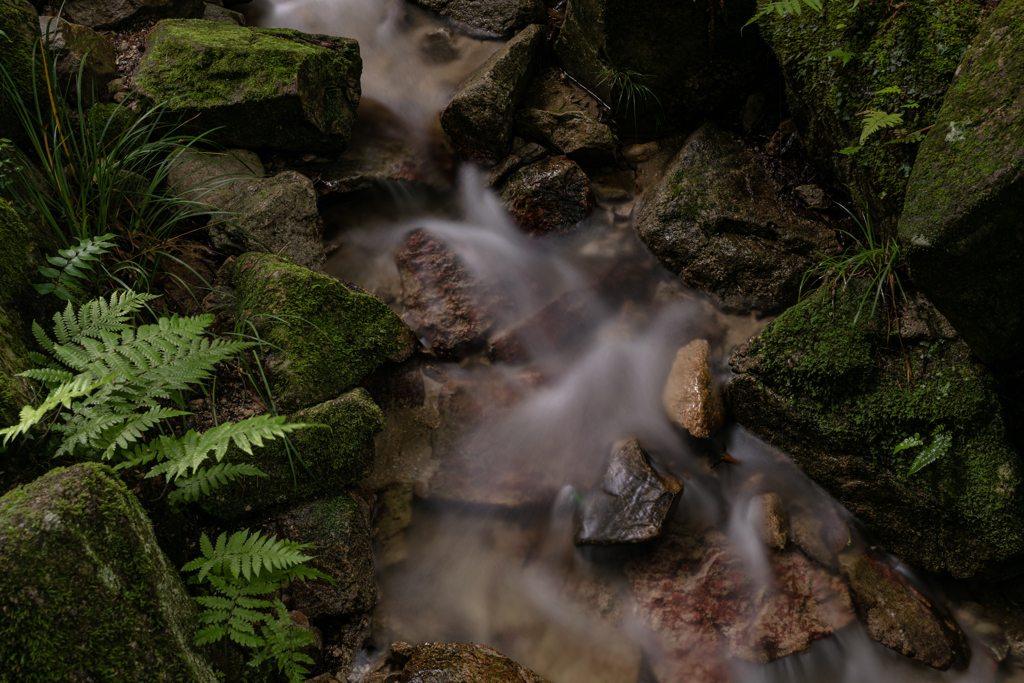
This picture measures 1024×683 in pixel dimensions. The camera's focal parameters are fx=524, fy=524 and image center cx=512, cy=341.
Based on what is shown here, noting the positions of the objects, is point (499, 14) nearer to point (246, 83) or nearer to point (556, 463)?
point (246, 83)

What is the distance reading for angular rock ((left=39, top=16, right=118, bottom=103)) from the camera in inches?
148

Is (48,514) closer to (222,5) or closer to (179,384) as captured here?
(179,384)

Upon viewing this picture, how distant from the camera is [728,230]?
4.02m

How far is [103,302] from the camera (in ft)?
7.73

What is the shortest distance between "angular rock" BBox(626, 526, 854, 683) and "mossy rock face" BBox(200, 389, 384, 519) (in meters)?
1.76

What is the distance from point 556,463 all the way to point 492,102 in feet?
9.97

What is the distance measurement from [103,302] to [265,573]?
1410 millimetres

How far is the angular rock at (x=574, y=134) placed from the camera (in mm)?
4578

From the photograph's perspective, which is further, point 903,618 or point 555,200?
point 555,200

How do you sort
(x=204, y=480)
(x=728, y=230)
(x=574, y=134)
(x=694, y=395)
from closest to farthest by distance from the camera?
(x=204, y=480) < (x=694, y=395) < (x=728, y=230) < (x=574, y=134)

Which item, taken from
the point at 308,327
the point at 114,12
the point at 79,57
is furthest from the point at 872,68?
the point at 114,12

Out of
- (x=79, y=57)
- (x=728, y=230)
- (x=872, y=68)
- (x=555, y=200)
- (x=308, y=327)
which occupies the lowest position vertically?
(x=308, y=327)

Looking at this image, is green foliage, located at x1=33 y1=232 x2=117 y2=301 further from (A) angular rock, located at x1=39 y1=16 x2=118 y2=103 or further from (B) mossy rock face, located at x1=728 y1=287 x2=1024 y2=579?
(B) mossy rock face, located at x1=728 y1=287 x2=1024 y2=579

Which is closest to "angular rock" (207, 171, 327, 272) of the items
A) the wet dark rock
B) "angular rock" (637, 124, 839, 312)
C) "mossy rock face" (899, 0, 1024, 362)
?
"angular rock" (637, 124, 839, 312)
